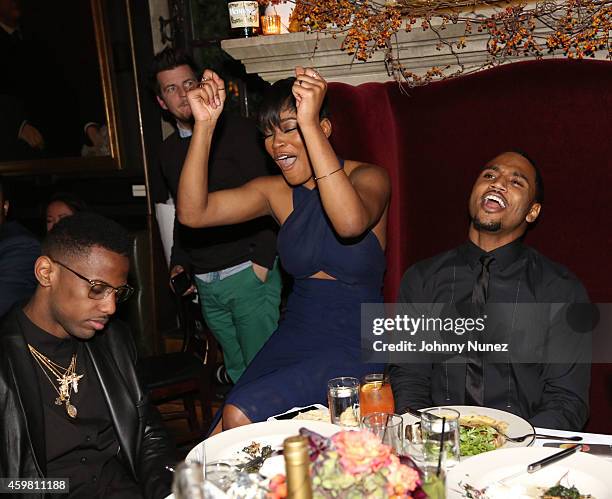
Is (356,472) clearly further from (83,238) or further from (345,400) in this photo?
(83,238)

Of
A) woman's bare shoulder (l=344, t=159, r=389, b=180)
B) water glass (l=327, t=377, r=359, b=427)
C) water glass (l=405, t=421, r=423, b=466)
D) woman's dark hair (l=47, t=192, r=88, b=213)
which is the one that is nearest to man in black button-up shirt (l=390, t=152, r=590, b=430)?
woman's bare shoulder (l=344, t=159, r=389, b=180)

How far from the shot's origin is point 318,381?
8.47ft

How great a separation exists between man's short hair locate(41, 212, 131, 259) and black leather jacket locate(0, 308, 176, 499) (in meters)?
0.23

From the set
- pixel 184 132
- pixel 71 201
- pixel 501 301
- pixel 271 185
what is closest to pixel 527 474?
pixel 501 301

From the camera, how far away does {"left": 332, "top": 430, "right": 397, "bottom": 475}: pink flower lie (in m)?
1.12

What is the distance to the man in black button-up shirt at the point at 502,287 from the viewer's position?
237 cm

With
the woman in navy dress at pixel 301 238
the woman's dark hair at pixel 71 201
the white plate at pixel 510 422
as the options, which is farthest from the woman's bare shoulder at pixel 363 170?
the woman's dark hair at pixel 71 201

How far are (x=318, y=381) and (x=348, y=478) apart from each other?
1469mm

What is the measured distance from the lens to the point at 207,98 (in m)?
2.42

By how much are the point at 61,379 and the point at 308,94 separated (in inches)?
43.0

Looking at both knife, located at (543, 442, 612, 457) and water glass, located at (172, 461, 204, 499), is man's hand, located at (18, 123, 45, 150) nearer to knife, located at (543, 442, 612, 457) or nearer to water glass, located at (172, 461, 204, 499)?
knife, located at (543, 442, 612, 457)

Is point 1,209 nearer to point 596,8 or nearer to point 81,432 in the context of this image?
point 81,432

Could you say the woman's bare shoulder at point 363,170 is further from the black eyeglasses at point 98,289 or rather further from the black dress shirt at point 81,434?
the black dress shirt at point 81,434

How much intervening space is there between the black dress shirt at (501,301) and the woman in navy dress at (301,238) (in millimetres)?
214
